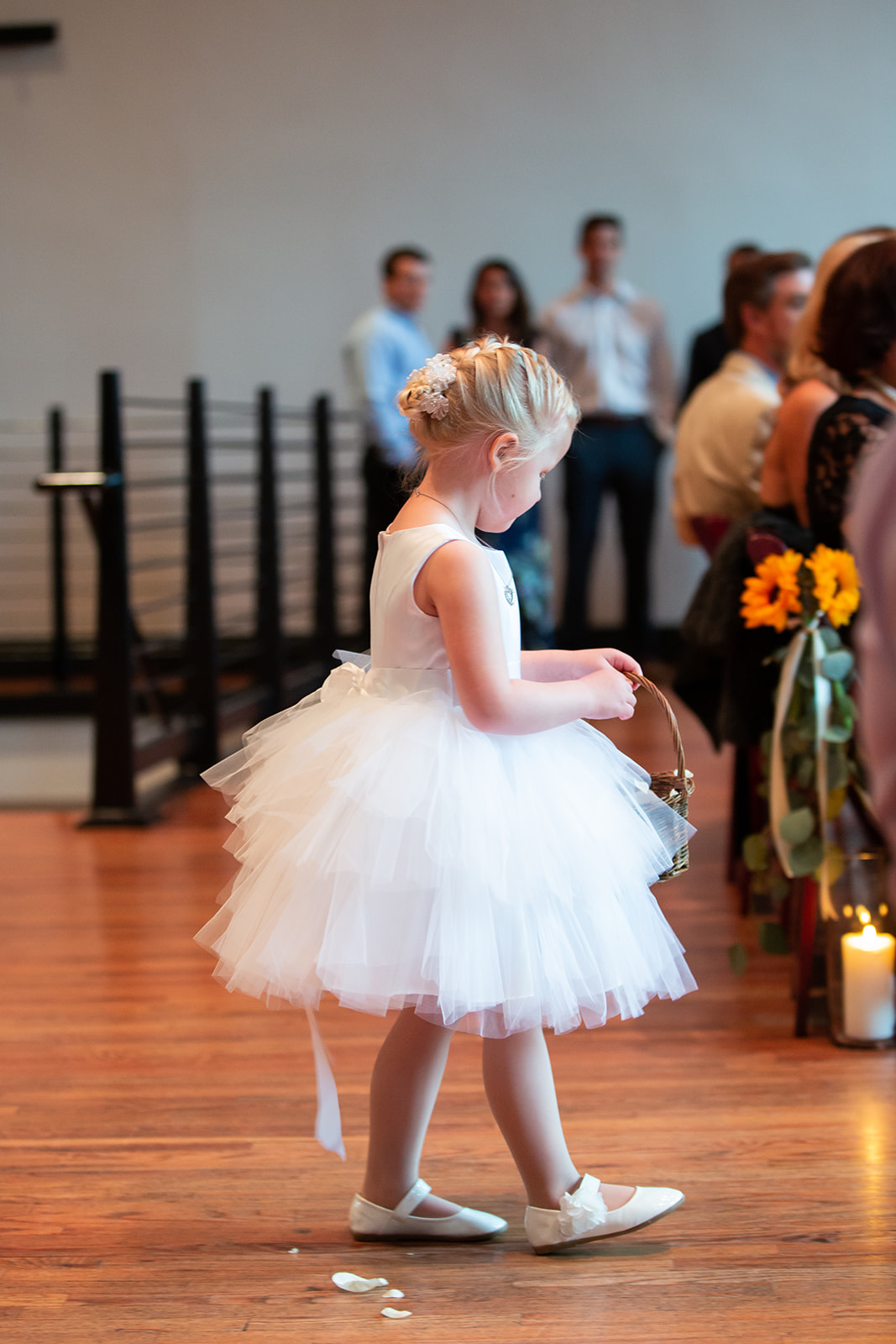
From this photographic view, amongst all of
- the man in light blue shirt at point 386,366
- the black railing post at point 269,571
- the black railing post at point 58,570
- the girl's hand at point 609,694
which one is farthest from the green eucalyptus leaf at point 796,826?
the black railing post at point 58,570

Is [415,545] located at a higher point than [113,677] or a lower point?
higher

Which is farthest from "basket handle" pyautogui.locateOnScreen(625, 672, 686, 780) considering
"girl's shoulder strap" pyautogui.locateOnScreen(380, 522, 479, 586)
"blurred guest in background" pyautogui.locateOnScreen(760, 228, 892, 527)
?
"blurred guest in background" pyautogui.locateOnScreen(760, 228, 892, 527)

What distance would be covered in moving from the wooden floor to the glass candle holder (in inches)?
2.0

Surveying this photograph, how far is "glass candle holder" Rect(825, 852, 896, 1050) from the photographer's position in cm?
209

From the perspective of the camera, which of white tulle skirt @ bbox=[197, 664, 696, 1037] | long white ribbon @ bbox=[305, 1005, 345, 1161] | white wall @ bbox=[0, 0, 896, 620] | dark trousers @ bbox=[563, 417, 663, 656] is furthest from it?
white wall @ bbox=[0, 0, 896, 620]

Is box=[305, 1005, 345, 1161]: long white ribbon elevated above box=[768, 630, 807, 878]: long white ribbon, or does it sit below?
below

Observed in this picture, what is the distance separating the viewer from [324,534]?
5375 mm

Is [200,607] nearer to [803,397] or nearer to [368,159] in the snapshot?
[803,397]

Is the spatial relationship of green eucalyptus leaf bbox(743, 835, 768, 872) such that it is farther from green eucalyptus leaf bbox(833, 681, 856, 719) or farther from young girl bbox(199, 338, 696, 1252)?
young girl bbox(199, 338, 696, 1252)

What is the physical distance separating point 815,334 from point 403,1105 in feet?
5.01

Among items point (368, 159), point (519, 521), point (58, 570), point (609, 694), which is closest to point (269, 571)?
point (519, 521)

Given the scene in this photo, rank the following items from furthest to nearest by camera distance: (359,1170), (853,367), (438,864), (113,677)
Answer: (113,677), (853,367), (359,1170), (438,864)

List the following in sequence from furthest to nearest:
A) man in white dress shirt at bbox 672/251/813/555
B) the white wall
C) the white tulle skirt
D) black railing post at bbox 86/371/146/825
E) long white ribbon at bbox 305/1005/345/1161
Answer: the white wall < black railing post at bbox 86/371/146/825 < man in white dress shirt at bbox 672/251/813/555 < long white ribbon at bbox 305/1005/345/1161 < the white tulle skirt

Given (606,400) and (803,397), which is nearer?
(803,397)
